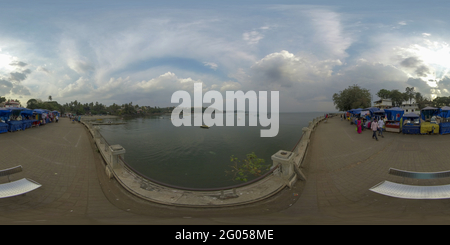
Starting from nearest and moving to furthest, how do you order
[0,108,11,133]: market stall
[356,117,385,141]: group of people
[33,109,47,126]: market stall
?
[356,117,385,141]: group of people → [0,108,11,133]: market stall → [33,109,47,126]: market stall

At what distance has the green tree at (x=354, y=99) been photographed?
38.4 metres

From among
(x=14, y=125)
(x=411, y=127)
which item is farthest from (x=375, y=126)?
(x=14, y=125)

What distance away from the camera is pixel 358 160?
23.8 ft

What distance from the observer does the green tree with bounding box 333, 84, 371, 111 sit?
38375 mm

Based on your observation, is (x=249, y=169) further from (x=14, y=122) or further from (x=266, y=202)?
(x=14, y=122)

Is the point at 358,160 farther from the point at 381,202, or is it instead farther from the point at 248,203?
the point at 248,203

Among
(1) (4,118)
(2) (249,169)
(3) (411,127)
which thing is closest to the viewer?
(2) (249,169)

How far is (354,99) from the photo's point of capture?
4041 centimetres

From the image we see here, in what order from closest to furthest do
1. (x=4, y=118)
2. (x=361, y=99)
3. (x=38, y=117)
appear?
(x=4, y=118)
(x=38, y=117)
(x=361, y=99)

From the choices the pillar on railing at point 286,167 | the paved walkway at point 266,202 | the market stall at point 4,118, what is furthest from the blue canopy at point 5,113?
the pillar on railing at point 286,167

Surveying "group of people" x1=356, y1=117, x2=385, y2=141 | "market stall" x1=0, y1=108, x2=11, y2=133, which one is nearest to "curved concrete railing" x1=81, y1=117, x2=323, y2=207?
→ "group of people" x1=356, y1=117, x2=385, y2=141

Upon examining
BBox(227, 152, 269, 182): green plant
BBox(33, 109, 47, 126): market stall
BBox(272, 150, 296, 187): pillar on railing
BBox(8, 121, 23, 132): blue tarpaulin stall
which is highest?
BBox(33, 109, 47, 126): market stall

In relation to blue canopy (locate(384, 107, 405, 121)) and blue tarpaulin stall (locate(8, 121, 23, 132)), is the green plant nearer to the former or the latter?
blue canopy (locate(384, 107, 405, 121))

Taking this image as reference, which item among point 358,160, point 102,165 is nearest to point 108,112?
point 102,165
